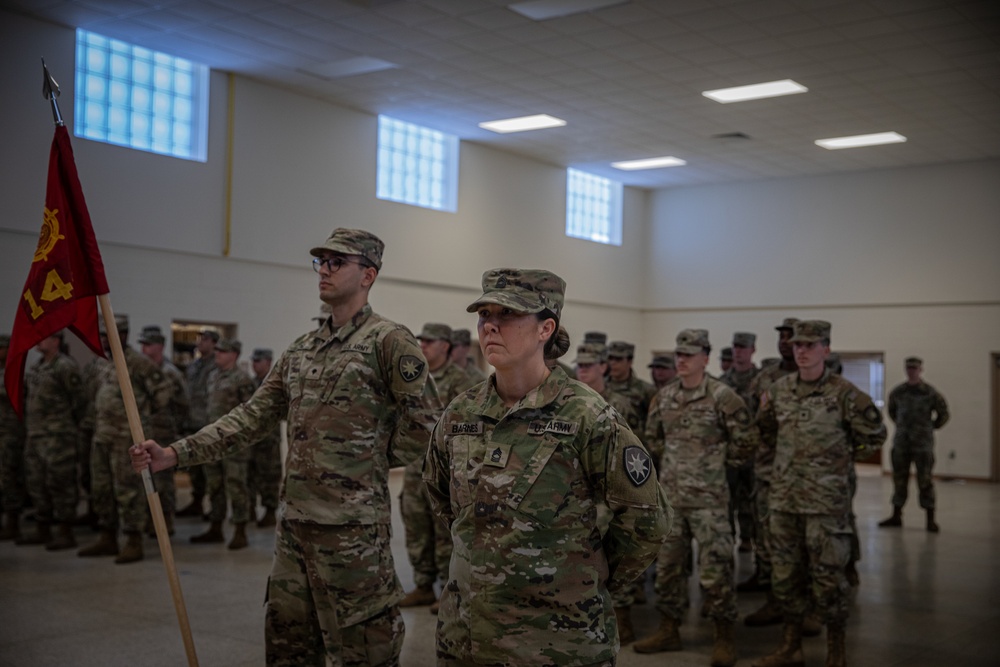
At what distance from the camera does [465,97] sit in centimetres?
1318

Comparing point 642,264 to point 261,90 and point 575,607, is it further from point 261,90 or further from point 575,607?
point 575,607

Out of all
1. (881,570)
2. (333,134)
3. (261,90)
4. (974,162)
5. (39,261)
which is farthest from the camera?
(974,162)

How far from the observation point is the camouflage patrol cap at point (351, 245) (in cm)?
357

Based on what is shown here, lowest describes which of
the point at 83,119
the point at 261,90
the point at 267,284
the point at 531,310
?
the point at 531,310

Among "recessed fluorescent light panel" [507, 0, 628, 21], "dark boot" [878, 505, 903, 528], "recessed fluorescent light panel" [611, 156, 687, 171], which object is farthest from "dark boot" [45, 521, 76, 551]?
"recessed fluorescent light panel" [611, 156, 687, 171]

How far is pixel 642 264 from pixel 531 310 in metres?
17.5

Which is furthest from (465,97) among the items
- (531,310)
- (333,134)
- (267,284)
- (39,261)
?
(531,310)

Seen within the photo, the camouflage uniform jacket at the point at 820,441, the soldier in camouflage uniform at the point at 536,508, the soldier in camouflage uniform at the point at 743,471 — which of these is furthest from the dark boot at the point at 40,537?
the soldier in camouflage uniform at the point at 536,508

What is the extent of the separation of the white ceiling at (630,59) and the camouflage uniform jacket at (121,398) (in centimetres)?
401

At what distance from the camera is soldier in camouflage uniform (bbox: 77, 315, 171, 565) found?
7621 millimetres

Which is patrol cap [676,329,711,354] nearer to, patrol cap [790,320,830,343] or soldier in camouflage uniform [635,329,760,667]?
soldier in camouflage uniform [635,329,760,667]

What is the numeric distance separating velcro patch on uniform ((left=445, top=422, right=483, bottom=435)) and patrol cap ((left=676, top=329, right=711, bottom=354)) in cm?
310

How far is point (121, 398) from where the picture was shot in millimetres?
7785

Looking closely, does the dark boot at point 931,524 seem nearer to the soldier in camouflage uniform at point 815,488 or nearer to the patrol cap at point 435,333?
the soldier in camouflage uniform at point 815,488
